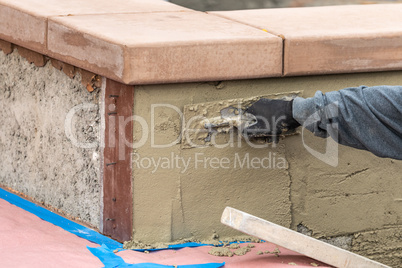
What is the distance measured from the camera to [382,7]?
3.71m

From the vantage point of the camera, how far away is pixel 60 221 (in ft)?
10.2

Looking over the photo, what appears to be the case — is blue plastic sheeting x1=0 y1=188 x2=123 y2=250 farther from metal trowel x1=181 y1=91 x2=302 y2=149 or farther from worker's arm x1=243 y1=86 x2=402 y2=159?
worker's arm x1=243 y1=86 x2=402 y2=159

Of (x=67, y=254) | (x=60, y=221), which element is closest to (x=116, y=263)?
(x=67, y=254)

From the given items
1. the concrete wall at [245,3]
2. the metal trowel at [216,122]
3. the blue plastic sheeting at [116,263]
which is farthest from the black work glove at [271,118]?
the concrete wall at [245,3]

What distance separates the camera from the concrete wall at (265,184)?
2.79m

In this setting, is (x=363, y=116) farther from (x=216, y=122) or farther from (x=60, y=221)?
(x=60, y=221)

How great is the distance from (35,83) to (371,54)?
1666mm

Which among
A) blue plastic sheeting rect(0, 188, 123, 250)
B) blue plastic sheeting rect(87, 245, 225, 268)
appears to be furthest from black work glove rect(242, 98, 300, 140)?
blue plastic sheeting rect(0, 188, 123, 250)

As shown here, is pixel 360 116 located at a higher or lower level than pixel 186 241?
higher

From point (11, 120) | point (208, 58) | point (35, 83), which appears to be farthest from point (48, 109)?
point (208, 58)

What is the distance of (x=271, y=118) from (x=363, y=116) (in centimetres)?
41

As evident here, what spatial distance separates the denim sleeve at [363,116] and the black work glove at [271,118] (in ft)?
0.34

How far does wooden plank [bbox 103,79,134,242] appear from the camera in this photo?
2.74 m

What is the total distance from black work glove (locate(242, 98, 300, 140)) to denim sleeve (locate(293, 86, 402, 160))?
4.1 inches
